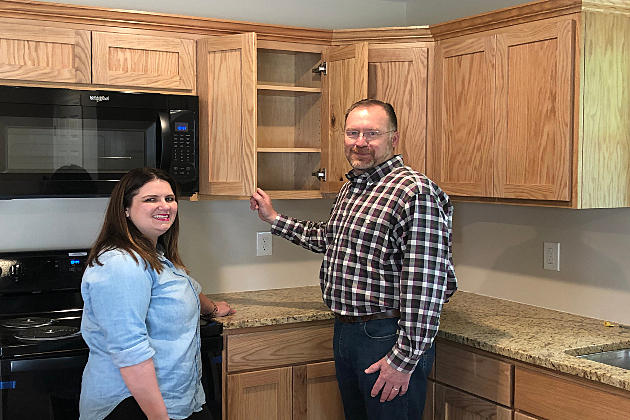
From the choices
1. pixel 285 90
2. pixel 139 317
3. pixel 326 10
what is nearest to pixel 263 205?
pixel 285 90

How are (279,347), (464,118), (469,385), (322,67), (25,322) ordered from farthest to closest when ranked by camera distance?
(322,67) < (464,118) < (279,347) < (25,322) < (469,385)

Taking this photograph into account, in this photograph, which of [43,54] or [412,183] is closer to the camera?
[412,183]

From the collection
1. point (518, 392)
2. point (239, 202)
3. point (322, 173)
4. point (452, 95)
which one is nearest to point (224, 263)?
point (239, 202)

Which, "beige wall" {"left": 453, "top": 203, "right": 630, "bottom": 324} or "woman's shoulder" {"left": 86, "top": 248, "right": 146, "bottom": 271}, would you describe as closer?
"woman's shoulder" {"left": 86, "top": 248, "right": 146, "bottom": 271}

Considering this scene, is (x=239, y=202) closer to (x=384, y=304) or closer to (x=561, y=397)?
(x=384, y=304)

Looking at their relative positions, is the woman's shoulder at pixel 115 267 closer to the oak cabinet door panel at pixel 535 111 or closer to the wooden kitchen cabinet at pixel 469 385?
the wooden kitchen cabinet at pixel 469 385

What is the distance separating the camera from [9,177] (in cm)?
264

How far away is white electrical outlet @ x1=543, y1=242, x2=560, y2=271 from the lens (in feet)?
9.85

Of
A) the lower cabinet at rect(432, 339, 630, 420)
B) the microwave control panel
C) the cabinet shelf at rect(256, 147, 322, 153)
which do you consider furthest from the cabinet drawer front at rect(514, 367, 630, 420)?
the microwave control panel

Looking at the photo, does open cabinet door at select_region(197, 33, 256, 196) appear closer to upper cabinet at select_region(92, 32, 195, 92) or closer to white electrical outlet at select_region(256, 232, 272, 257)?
upper cabinet at select_region(92, 32, 195, 92)

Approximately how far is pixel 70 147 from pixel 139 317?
97 cm

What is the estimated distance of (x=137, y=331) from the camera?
202 cm

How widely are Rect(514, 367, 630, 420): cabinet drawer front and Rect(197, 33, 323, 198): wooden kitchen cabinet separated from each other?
122cm

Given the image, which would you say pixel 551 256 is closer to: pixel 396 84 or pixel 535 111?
pixel 535 111
